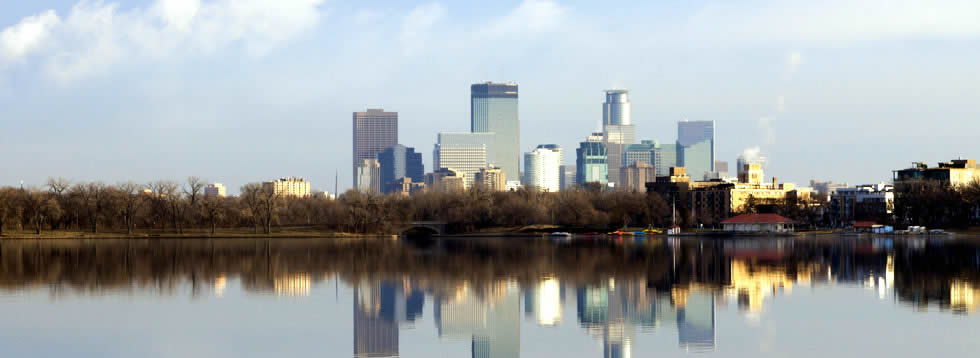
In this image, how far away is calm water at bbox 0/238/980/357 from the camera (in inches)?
1289

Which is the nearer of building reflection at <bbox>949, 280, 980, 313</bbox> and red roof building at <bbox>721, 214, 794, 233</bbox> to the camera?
building reflection at <bbox>949, 280, 980, 313</bbox>

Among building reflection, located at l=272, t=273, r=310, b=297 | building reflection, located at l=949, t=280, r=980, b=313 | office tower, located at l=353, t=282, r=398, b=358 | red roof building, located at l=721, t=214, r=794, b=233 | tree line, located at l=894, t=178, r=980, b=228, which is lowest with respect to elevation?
office tower, located at l=353, t=282, r=398, b=358

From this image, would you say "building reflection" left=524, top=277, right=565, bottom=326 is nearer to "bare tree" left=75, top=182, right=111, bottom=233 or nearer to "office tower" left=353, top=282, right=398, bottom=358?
"office tower" left=353, top=282, right=398, bottom=358

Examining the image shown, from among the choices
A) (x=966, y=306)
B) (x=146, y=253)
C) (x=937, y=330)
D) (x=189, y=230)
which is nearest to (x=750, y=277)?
(x=966, y=306)

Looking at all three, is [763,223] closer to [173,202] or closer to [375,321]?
[173,202]

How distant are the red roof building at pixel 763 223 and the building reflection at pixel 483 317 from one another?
12152 cm

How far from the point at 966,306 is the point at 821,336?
10686 millimetres

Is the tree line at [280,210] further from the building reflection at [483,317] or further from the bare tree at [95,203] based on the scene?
the building reflection at [483,317]

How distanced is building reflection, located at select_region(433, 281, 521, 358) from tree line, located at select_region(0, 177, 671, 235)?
9264cm

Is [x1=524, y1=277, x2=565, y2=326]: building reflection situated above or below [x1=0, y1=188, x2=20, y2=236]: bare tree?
below

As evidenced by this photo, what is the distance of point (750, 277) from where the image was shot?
2354 inches

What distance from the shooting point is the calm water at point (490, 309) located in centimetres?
3275

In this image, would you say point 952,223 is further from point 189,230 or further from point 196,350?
point 196,350

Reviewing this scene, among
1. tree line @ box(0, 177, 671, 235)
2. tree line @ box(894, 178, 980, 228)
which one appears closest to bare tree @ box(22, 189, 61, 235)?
tree line @ box(0, 177, 671, 235)
